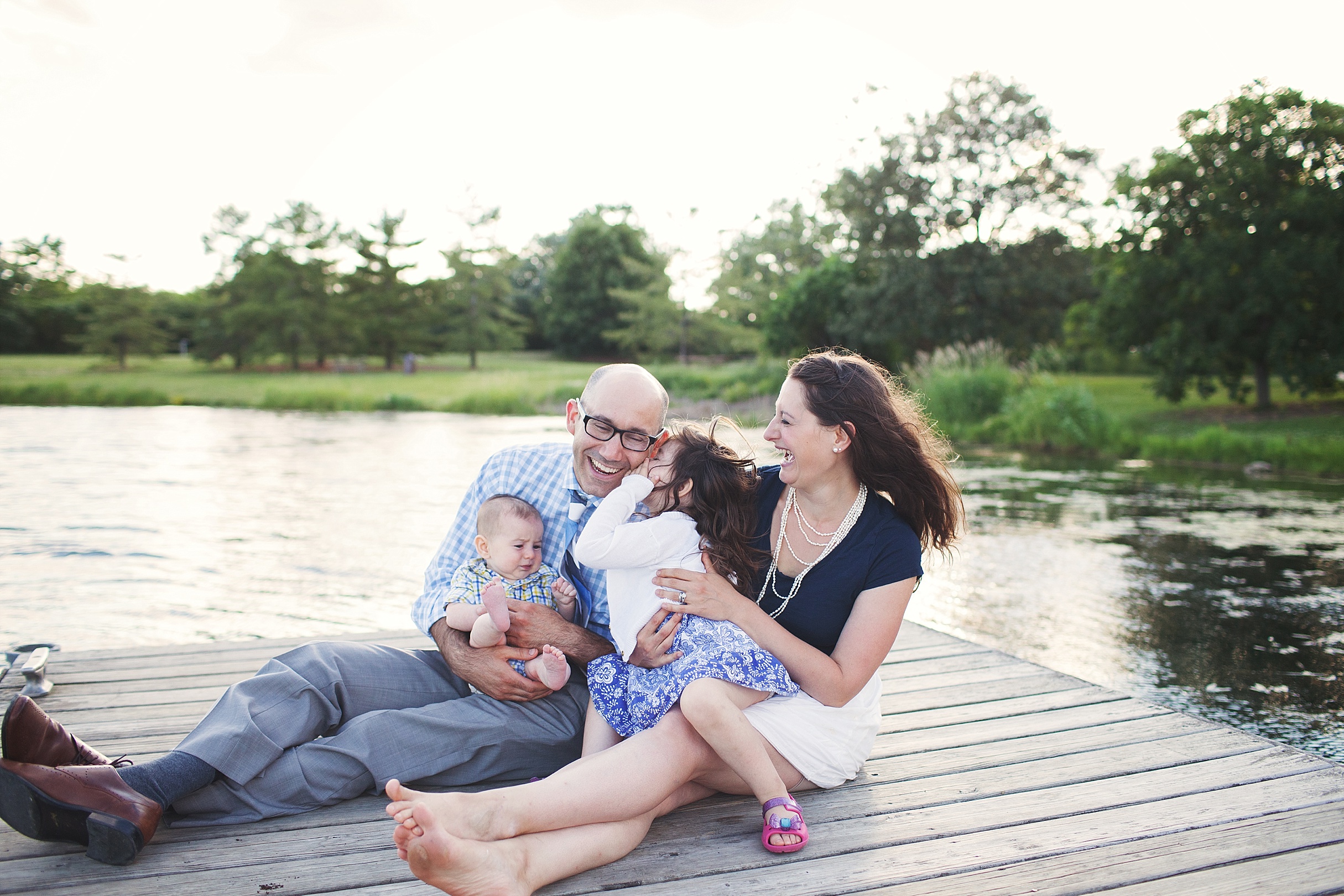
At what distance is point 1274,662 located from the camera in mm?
5152

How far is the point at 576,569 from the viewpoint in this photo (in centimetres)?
275

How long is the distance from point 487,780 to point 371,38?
16.7 meters

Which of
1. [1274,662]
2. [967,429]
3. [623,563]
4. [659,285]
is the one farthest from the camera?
[659,285]

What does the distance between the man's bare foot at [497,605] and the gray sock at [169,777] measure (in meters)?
0.71

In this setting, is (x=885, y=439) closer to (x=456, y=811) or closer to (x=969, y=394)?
(x=456, y=811)

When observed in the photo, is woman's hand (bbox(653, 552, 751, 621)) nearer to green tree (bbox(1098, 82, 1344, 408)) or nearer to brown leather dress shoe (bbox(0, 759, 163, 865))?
brown leather dress shoe (bbox(0, 759, 163, 865))

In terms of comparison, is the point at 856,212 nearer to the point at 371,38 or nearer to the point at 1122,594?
the point at 371,38

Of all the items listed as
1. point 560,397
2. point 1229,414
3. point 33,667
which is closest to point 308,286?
point 560,397

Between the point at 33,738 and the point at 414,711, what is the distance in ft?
2.66

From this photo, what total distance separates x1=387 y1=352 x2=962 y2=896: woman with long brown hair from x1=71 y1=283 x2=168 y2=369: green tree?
36.3m

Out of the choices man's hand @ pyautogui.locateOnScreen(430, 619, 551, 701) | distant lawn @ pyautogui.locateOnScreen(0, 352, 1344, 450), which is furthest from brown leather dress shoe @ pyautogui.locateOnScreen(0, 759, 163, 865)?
distant lawn @ pyautogui.locateOnScreen(0, 352, 1344, 450)

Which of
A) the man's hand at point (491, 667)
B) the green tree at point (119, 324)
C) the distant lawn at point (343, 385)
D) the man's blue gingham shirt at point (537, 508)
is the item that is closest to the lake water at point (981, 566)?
the man's blue gingham shirt at point (537, 508)

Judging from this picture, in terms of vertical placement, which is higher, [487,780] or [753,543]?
[753,543]

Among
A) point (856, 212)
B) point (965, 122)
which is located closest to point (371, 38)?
point (856, 212)
